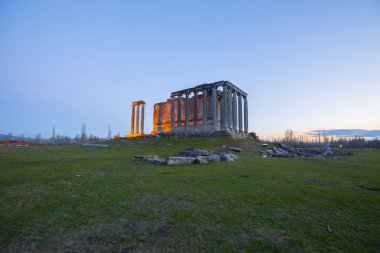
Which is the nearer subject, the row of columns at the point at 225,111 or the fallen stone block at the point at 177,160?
the fallen stone block at the point at 177,160

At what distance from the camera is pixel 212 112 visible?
5184cm

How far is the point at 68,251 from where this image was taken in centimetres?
414

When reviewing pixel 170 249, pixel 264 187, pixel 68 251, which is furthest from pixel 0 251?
pixel 264 187

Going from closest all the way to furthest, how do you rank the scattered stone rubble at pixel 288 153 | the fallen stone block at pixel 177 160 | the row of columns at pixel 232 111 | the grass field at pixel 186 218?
the grass field at pixel 186 218, the fallen stone block at pixel 177 160, the scattered stone rubble at pixel 288 153, the row of columns at pixel 232 111

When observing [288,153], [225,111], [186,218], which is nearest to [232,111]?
[225,111]

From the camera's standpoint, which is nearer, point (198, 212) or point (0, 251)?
point (0, 251)

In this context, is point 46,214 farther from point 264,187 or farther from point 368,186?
point 368,186

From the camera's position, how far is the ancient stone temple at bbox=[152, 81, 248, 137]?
2029 inches

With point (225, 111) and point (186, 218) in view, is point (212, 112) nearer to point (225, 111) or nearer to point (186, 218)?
point (225, 111)

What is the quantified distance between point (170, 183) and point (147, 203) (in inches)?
118

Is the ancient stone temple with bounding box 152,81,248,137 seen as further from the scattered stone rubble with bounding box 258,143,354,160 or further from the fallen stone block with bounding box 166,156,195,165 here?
the fallen stone block with bounding box 166,156,195,165

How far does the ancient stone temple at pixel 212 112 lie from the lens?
2029 inches

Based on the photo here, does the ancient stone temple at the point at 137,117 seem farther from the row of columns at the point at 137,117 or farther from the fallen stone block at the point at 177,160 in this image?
the fallen stone block at the point at 177,160

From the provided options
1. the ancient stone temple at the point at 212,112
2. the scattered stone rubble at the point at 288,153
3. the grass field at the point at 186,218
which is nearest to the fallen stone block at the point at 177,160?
the grass field at the point at 186,218
